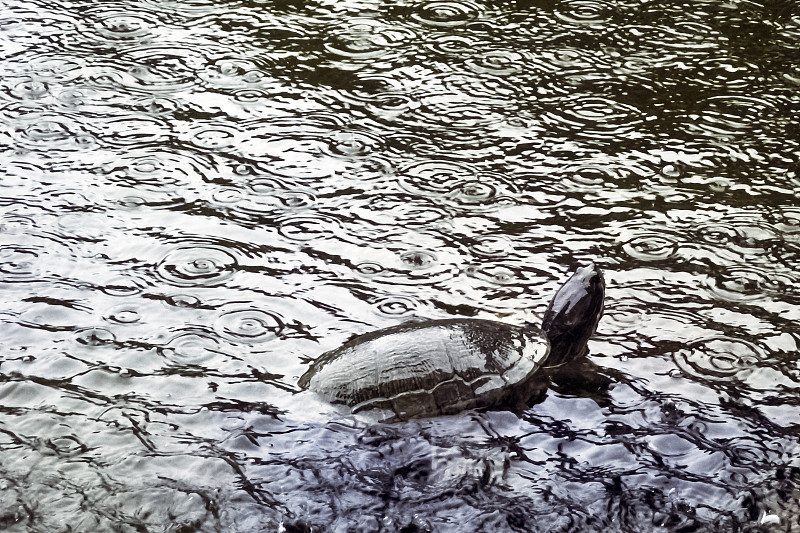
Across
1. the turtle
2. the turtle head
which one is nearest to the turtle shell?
the turtle

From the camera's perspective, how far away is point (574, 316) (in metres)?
3.77

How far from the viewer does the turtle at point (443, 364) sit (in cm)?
347

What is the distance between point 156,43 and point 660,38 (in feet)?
11.6

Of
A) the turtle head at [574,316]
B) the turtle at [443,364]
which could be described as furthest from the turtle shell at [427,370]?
the turtle head at [574,316]

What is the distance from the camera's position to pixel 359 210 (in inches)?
188

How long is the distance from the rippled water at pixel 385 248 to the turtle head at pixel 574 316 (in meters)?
0.10

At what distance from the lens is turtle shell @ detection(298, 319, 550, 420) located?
3.47 m

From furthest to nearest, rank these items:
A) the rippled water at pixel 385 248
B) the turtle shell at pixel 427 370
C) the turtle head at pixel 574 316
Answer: the turtle head at pixel 574 316
the turtle shell at pixel 427 370
the rippled water at pixel 385 248

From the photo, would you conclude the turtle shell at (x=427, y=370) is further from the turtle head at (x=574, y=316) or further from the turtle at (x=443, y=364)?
the turtle head at (x=574, y=316)

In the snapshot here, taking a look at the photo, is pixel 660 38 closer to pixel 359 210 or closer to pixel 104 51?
pixel 359 210

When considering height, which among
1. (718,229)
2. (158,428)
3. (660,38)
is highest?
(660,38)

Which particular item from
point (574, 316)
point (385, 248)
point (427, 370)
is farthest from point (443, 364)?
point (385, 248)

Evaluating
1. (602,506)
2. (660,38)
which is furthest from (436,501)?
(660,38)

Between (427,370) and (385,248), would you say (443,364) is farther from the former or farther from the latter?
(385,248)
